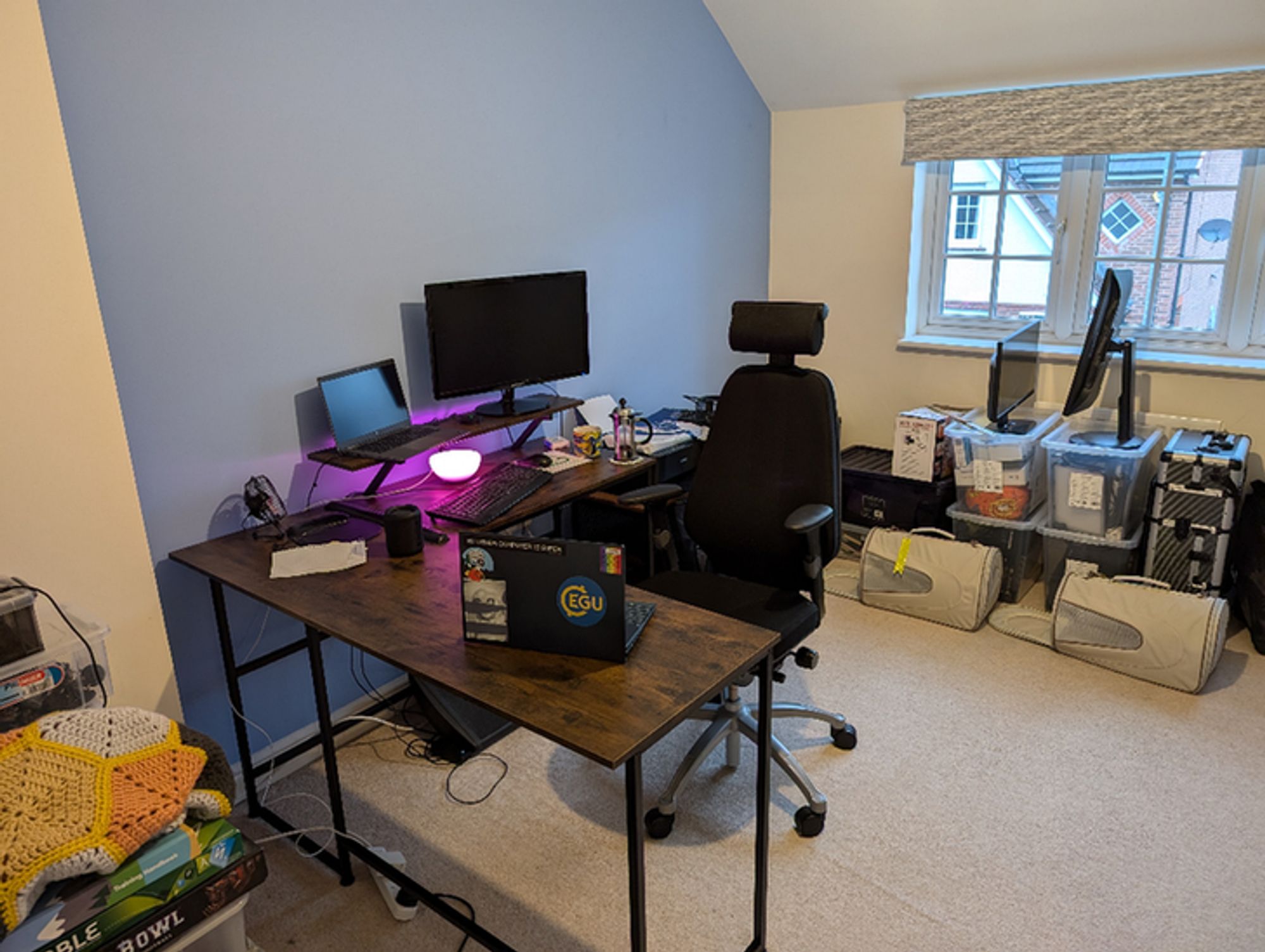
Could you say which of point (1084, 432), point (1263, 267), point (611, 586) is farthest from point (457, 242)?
point (1263, 267)

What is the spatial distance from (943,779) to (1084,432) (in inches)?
70.4

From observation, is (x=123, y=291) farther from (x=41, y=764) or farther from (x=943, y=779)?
(x=943, y=779)

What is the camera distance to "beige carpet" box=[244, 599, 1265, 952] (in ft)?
7.00

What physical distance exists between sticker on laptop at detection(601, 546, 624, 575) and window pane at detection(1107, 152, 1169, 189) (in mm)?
3145

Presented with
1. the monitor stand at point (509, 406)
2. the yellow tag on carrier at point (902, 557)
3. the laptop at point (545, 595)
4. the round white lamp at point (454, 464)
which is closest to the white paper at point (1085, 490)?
the yellow tag on carrier at point (902, 557)

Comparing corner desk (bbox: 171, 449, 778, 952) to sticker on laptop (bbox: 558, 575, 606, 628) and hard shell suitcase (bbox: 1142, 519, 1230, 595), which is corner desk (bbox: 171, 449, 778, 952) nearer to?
sticker on laptop (bbox: 558, 575, 606, 628)

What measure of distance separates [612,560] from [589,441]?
1.59m

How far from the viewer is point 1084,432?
3.73 metres

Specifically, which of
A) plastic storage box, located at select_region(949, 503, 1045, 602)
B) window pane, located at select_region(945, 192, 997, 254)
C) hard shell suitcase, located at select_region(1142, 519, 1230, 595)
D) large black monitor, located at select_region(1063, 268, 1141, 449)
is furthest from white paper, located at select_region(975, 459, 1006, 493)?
window pane, located at select_region(945, 192, 997, 254)

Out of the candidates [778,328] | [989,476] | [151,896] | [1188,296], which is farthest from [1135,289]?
[151,896]

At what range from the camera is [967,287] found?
14.1 ft

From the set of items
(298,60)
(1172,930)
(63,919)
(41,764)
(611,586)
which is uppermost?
(298,60)

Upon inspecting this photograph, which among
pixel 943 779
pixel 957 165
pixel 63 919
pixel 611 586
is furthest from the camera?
pixel 957 165

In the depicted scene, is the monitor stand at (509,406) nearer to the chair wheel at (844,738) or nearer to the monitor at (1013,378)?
the chair wheel at (844,738)
